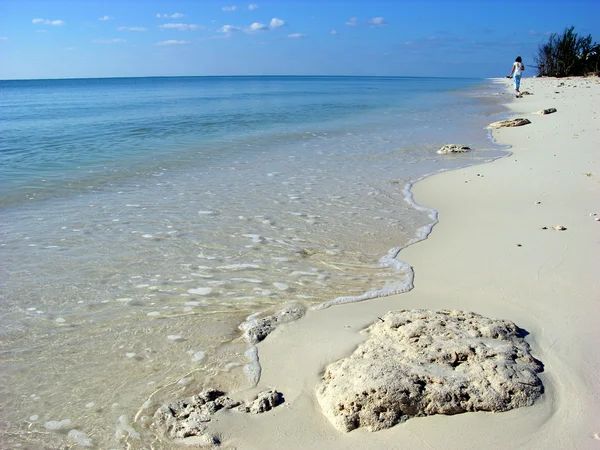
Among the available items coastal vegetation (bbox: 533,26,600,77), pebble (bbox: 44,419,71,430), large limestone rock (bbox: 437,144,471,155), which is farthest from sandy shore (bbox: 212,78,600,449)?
coastal vegetation (bbox: 533,26,600,77)

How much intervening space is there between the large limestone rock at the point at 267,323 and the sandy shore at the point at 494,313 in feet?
0.31

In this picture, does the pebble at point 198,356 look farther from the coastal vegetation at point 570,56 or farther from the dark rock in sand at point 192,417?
the coastal vegetation at point 570,56

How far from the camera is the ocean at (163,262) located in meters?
2.81

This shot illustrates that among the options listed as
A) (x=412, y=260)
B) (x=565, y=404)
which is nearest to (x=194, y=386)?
(x=565, y=404)

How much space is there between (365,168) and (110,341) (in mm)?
6620

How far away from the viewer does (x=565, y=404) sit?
2430 mm

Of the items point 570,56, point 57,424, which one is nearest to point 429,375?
point 57,424

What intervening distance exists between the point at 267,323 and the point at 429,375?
130 centimetres

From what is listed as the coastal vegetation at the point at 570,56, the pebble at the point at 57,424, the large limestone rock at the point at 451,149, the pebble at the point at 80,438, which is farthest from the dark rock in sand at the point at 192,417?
the coastal vegetation at the point at 570,56

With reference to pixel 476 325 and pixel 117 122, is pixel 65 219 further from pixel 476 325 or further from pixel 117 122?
pixel 117 122

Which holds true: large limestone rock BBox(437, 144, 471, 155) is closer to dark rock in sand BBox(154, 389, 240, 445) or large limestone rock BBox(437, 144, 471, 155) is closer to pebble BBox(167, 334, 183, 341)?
pebble BBox(167, 334, 183, 341)

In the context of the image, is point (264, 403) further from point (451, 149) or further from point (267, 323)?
point (451, 149)

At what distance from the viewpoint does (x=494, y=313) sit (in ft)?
11.2

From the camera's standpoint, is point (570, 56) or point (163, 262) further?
point (570, 56)
